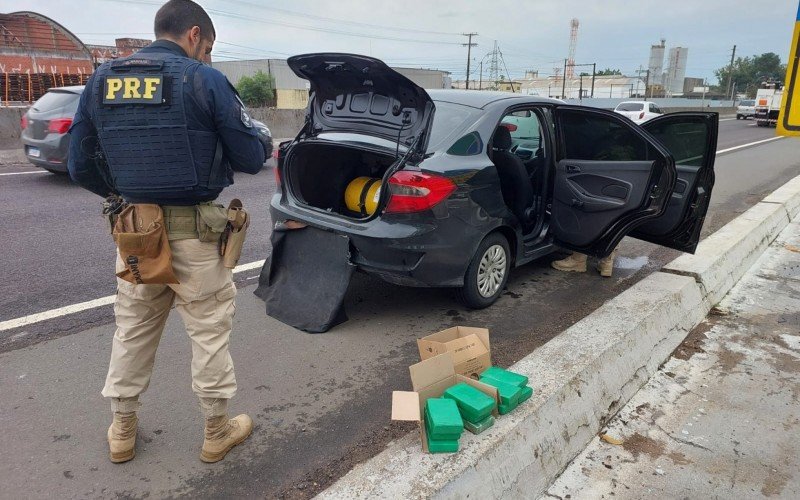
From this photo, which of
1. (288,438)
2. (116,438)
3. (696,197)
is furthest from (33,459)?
(696,197)

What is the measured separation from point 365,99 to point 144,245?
84.2 inches

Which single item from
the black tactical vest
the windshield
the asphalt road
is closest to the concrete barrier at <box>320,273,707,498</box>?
the asphalt road

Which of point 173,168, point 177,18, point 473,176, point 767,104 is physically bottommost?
point 473,176

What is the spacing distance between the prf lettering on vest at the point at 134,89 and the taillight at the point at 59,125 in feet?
25.1

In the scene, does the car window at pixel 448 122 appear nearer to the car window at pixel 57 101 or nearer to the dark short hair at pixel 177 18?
the dark short hair at pixel 177 18

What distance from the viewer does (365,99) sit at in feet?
13.1

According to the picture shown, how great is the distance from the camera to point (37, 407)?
2916 millimetres

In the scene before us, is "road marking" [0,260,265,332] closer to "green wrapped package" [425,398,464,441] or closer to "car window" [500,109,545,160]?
"green wrapped package" [425,398,464,441]

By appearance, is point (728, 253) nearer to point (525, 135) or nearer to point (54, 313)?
point (525, 135)

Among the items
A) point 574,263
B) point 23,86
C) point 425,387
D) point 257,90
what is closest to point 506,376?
point 425,387

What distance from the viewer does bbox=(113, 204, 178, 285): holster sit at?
2.31 meters

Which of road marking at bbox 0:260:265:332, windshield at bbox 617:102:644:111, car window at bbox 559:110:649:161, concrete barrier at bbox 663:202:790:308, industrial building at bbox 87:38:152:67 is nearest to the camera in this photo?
road marking at bbox 0:260:265:332

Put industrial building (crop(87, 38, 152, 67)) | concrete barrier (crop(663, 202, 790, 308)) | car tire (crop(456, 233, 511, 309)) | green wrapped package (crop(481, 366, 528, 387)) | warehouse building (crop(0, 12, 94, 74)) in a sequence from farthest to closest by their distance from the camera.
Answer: industrial building (crop(87, 38, 152, 67)) < warehouse building (crop(0, 12, 94, 74)) < concrete barrier (crop(663, 202, 790, 308)) < car tire (crop(456, 233, 511, 309)) < green wrapped package (crop(481, 366, 528, 387))

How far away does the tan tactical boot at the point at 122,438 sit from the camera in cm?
Answer: 252
